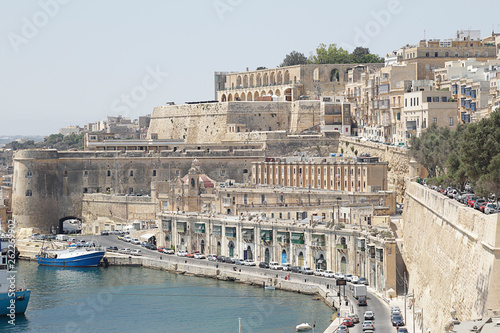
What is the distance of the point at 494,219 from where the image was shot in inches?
1043

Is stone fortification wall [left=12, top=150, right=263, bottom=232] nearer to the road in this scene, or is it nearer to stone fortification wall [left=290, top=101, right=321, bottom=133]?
the road

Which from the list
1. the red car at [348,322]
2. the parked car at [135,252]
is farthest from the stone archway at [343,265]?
the parked car at [135,252]

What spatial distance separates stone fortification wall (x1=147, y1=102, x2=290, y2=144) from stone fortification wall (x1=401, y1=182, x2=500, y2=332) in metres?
44.3

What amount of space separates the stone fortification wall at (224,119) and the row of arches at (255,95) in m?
3.55

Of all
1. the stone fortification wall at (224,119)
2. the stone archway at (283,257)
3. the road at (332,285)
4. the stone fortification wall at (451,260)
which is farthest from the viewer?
the stone fortification wall at (224,119)

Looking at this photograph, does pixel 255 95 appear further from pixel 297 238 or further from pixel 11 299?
pixel 11 299

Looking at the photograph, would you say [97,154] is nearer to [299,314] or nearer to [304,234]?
[304,234]

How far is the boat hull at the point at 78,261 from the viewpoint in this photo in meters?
63.4

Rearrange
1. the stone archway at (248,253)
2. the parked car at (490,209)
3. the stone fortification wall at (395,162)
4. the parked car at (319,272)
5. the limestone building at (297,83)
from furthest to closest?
the limestone building at (297,83)
the stone fortification wall at (395,162)
the stone archway at (248,253)
the parked car at (319,272)
the parked car at (490,209)

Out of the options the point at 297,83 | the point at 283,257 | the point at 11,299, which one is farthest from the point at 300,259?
the point at 297,83

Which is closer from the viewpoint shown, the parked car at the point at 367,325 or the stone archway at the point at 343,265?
the parked car at the point at 367,325

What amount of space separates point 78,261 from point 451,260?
122 feet

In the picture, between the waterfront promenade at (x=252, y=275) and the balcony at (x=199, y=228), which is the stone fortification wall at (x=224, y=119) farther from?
the balcony at (x=199, y=228)

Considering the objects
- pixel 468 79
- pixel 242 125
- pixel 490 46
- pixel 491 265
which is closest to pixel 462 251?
pixel 491 265
